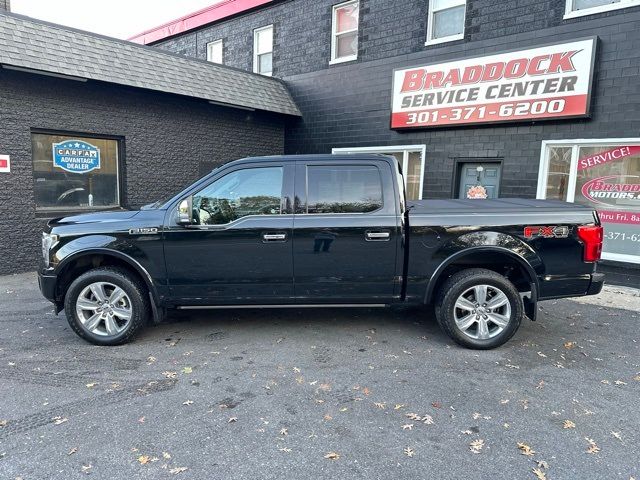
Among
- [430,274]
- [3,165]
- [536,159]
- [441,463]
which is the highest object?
[536,159]

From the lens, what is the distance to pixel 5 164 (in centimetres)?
741

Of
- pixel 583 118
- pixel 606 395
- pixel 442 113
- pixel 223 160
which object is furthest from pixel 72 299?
pixel 583 118

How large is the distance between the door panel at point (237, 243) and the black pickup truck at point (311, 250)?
0.03ft

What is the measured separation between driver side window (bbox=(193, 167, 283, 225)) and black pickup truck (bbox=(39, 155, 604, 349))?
0.03ft

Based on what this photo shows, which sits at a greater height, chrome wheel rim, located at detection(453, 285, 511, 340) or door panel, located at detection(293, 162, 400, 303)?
door panel, located at detection(293, 162, 400, 303)

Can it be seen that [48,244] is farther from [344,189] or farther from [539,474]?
[539,474]

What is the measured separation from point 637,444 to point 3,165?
9.08m

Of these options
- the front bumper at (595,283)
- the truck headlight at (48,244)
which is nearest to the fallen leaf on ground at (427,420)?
the front bumper at (595,283)

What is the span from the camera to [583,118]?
7.31 metres

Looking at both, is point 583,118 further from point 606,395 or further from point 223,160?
point 223,160

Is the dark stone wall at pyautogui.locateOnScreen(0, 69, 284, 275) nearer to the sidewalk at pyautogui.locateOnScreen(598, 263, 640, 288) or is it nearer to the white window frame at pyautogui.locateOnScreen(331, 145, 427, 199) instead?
the white window frame at pyautogui.locateOnScreen(331, 145, 427, 199)

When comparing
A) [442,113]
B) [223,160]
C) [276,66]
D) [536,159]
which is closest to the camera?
[536,159]

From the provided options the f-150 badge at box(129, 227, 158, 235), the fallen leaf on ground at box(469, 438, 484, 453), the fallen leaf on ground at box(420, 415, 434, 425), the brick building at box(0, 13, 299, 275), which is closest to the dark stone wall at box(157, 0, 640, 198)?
the brick building at box(0, 13, 299, 275)

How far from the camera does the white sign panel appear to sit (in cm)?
737
